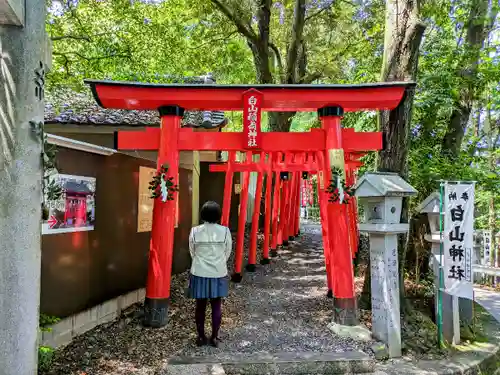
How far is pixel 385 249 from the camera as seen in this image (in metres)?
5.41

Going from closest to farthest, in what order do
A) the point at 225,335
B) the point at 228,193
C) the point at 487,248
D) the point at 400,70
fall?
1. the point at 225,335
2. the point at 400,70
3. the point at 228,193
4. the point at 487,248

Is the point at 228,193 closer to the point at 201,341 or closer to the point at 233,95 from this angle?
the point at 233,95

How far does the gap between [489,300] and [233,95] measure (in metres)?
7.95

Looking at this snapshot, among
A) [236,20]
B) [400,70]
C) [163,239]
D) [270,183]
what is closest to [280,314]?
[163,239]

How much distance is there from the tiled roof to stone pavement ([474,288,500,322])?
731 cm

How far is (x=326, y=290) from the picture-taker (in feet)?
27.7

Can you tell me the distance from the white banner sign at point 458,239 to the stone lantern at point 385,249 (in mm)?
581

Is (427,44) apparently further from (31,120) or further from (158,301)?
(31,120)

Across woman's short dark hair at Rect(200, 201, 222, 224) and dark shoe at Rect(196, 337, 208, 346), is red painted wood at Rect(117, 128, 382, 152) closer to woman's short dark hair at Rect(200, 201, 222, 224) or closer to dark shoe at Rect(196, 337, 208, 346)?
woman's short dark hair at Rect(200, 201, 222, 224)

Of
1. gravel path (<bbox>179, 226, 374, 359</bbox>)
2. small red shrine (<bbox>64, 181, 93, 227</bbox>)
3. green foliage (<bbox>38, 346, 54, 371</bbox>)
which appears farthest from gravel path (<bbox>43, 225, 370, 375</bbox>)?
small red shrine (<bbox>64, 181, 93, 227</bbox>)

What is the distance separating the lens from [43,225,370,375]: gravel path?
4.59 m

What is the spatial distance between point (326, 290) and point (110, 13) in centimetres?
734

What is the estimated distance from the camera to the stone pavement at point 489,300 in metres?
8.45

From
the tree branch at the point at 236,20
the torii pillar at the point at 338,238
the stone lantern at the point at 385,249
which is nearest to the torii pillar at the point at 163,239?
the torii pillar at the point at 338,238
